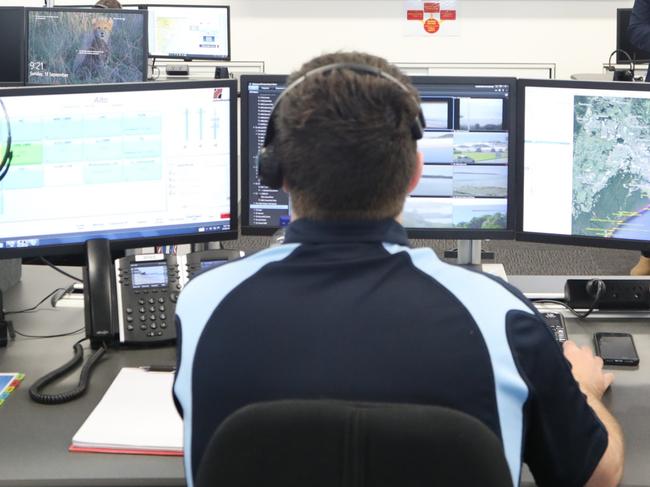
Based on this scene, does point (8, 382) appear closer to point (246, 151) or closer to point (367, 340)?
point (246, 151)

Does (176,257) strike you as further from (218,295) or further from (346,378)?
(346,378)

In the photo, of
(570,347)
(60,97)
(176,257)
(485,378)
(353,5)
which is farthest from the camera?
(353,5)

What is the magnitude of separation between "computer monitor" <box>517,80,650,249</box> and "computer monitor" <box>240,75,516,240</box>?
0.04 metres

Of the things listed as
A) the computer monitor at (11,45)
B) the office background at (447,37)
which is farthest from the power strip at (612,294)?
the office background at (447,37)

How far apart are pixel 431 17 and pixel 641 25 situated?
2802mm

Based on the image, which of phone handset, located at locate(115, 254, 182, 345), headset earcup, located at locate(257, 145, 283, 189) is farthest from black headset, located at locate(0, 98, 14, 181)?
headset earcup, located at locate(257, 145, 283, 189)

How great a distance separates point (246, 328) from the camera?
938 mm

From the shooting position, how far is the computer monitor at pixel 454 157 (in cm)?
180

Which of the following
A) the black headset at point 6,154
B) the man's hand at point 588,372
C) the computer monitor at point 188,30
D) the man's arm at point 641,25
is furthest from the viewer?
the computer monitor at point 188,30

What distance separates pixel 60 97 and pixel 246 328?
88cm

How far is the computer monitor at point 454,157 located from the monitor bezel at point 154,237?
0.25 feet

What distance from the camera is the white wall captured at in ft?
22.0

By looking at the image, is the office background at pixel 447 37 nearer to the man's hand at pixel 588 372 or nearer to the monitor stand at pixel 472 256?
the monitor stand at pixel 472 256

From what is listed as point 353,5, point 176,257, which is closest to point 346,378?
point 176,257
